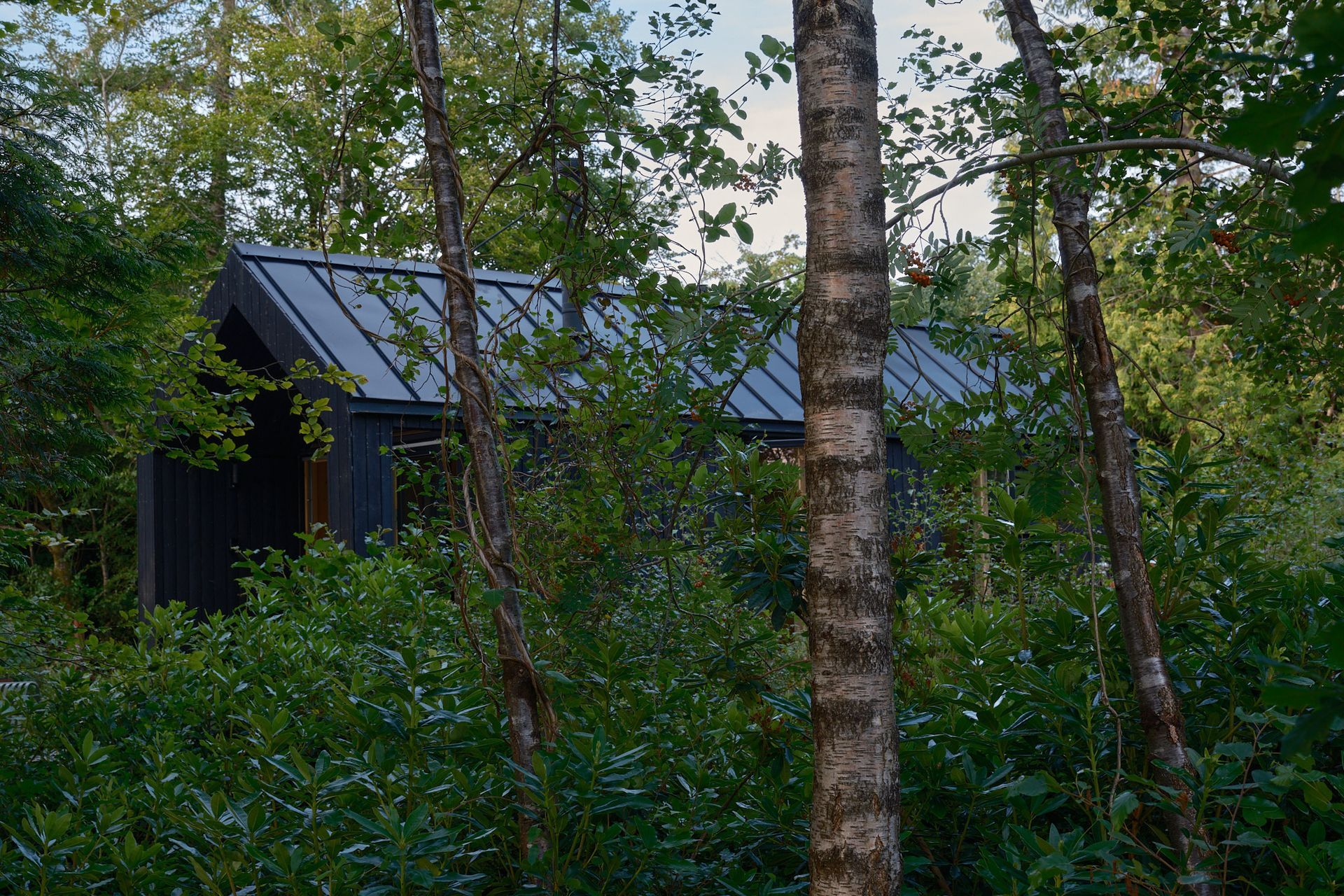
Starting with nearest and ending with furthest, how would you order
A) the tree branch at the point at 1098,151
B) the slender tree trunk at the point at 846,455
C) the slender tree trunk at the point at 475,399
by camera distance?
the slender tree trunk at the point at 846,455, the tree branch at the point at 1098,151, the slender tree trunk at the point at 475,399

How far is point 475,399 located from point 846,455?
4.18ft

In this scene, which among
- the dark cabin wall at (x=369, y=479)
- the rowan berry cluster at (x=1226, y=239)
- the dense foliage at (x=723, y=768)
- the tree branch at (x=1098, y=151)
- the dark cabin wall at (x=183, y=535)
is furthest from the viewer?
the dark cabin wall at (x=183, y=535)

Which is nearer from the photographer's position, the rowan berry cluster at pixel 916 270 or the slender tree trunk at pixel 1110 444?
the slender tree trunk at pixel 1110 444

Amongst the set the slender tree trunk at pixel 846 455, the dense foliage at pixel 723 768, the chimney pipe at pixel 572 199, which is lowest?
the dense foliage at pixel 723 768

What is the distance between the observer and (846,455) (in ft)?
6.47

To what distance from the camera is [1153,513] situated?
3.12m

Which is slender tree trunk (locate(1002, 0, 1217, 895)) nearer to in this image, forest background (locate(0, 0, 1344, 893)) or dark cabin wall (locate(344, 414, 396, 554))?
forest background (locate(0, 0, 1344, 893))

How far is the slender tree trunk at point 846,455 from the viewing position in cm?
189

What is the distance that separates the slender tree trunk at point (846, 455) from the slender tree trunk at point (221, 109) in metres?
17.4

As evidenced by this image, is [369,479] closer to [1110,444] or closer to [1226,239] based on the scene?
[1226,239]

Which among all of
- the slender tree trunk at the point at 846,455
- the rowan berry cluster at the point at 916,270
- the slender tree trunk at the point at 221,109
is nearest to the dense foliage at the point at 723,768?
the slender tree trunk at the point at 846,455

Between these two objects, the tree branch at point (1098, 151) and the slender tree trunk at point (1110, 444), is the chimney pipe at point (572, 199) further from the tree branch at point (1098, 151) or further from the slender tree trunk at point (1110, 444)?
the slender tree trunk at point (1110, 444)

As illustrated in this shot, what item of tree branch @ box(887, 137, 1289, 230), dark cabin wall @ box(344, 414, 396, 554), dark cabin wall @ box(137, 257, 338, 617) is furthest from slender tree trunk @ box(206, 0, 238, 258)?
tree branch @ box(887, 137, 1289, 230)

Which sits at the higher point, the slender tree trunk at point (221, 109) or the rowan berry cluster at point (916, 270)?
the slender tree trunk at point (221, 109)
